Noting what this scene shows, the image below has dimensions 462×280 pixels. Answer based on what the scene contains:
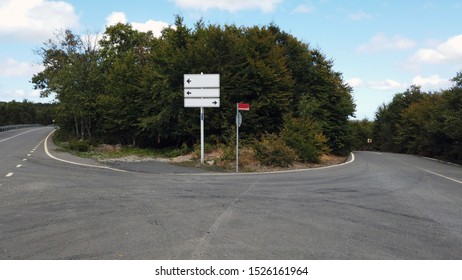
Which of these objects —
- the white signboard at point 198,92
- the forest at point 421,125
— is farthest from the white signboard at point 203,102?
the forest at point 421,125

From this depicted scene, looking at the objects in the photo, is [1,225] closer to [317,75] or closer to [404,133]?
[317,75]

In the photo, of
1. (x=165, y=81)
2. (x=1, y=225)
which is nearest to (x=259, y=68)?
(x=165, y=81)

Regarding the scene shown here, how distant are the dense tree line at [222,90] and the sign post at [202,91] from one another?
4168 millimetres

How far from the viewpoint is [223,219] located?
25.2ft

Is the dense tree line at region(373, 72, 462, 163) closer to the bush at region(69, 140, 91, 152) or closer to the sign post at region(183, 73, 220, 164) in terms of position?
the sign post at region(183, 73, 220, 164)

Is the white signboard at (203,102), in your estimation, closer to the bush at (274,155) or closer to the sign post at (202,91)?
the sign post at (202,91)

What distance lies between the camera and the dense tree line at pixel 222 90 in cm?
2658

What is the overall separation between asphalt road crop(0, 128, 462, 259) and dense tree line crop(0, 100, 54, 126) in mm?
101193

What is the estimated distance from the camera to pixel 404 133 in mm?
61625

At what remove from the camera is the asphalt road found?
224 inches

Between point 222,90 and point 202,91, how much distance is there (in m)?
5.96

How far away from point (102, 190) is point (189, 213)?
12.9 ft

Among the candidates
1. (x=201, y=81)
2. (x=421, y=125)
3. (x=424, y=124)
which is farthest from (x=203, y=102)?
(x=421, y=125)

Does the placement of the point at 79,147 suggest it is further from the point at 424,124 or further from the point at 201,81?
the point at 424,124
